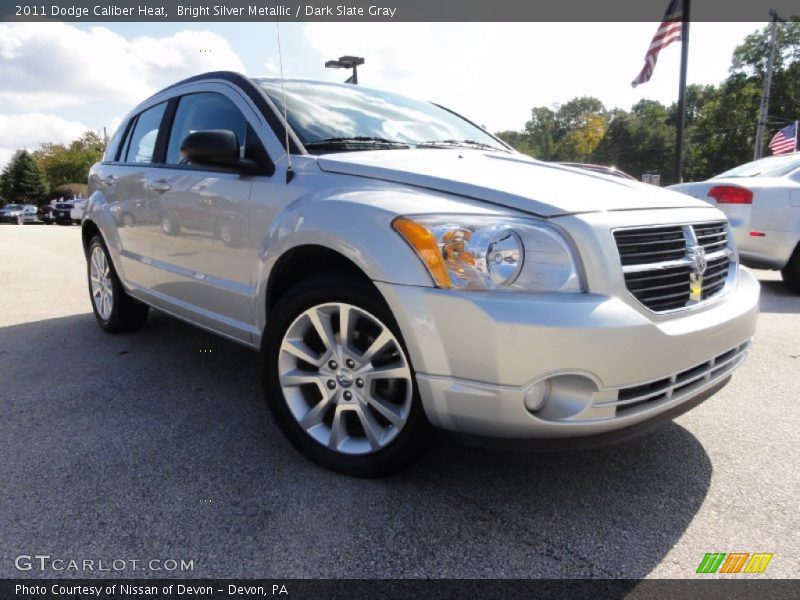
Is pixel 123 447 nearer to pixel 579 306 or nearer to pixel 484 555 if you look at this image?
pixel 484 555

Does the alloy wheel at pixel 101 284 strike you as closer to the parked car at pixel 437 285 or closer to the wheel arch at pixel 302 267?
the parked car at pixel 437 285

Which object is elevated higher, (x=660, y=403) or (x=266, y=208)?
(x=266, y=208)

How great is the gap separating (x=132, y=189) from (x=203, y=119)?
3.00ft

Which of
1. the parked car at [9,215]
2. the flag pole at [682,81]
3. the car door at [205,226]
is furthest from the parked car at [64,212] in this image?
the car door at [205,226]

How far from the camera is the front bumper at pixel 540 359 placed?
180 cm

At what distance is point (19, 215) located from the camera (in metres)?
39.2

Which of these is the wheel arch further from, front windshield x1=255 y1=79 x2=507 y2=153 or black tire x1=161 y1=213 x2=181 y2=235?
black tire x1=161 y1=213 x2=181 y2=235

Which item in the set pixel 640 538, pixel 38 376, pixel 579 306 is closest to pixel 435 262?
pixel 579 306

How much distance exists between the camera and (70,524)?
201 cm

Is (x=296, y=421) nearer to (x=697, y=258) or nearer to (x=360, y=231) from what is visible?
(x=360, y=231)

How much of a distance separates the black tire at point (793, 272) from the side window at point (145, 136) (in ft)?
20.0

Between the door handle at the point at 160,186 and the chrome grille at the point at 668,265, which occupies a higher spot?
the door handle at the point at 160,186

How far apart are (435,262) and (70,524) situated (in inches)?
61.6

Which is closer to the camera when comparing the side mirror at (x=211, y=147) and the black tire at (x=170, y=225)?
the side mirror at (x=211, y=147)
